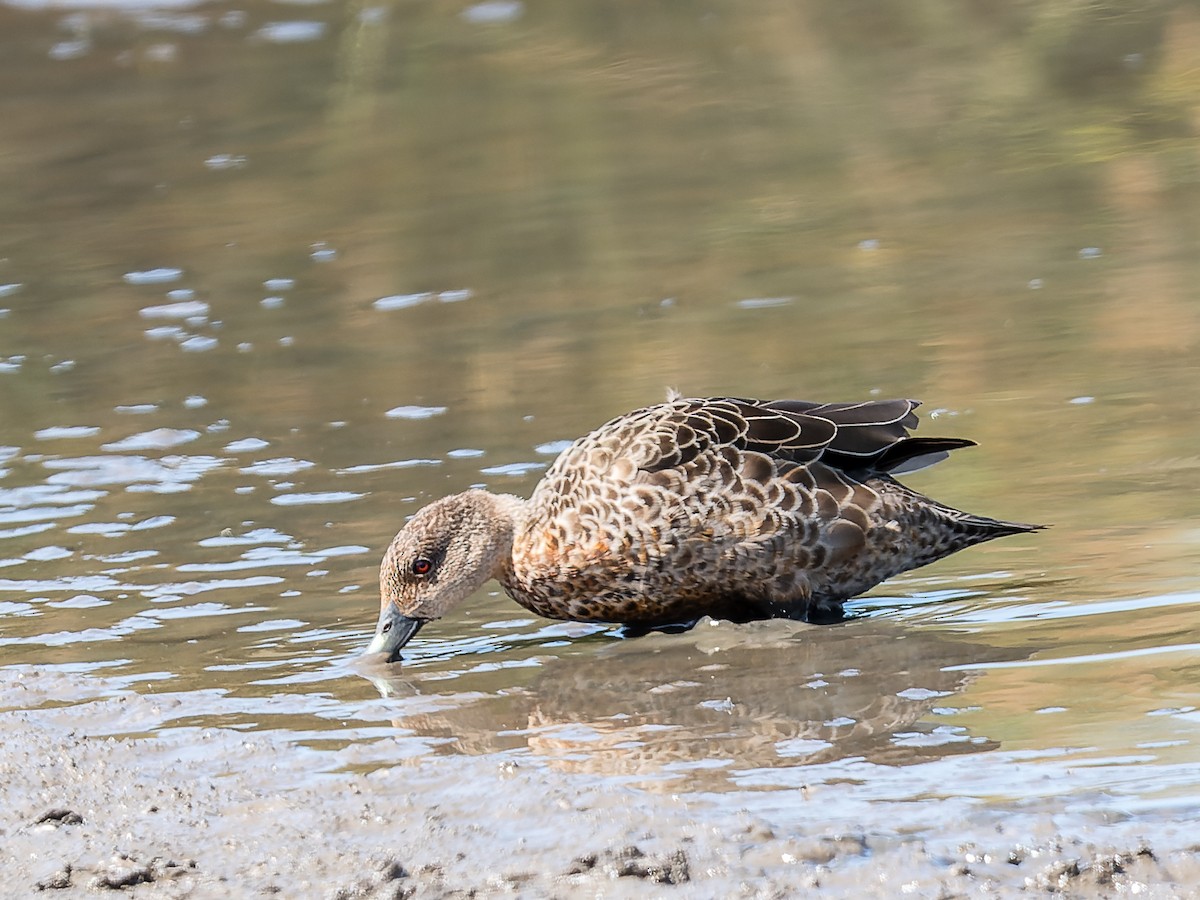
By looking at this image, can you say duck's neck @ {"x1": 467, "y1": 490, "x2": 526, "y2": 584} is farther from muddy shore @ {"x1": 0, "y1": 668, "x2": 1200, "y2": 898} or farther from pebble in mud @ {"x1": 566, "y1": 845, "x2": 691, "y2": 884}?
pebble in mud @ {"x1": 566, "y1": 845, "x2": 691, "y2": 884}

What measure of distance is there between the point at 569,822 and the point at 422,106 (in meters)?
10.7

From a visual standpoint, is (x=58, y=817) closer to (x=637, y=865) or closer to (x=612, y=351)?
(x=637, y=865)

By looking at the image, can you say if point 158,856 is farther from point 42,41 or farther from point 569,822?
point 42,41

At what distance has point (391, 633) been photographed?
19.4 feet

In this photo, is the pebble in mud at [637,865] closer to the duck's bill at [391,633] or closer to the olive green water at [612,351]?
the olive green water at [612,351]

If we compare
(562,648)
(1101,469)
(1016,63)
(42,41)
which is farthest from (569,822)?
(42,41)

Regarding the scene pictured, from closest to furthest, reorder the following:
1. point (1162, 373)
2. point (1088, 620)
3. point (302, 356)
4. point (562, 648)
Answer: point (1088, 620) → point (562, 648) → point (1162, 373) → point (302, 356)

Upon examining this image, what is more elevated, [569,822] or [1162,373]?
[569,822]

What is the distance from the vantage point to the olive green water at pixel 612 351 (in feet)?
16.6

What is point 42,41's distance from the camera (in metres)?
17.8

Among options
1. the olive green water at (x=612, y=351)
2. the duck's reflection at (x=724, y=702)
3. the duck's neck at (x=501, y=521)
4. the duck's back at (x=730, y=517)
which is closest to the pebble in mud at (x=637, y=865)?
the olive green water at (x=612, y=351)

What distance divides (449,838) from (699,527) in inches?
72.6

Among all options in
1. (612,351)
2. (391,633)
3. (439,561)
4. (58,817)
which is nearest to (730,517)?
(439,561)

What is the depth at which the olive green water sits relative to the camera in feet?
16.6
